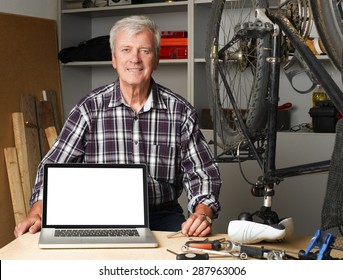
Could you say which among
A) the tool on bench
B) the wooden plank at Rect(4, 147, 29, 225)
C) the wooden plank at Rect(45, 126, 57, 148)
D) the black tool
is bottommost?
the wooden plank at Rect(4, 147, 29, 225)

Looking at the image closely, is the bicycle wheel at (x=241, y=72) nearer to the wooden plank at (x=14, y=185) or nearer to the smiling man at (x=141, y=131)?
the smiling man at (x=141, y=131)

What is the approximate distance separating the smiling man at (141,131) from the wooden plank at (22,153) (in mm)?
1578

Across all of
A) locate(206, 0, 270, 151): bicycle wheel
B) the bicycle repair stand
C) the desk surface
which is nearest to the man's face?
locate(206, 0, 270, 151): bicycle wheel

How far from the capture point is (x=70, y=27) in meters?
4.26

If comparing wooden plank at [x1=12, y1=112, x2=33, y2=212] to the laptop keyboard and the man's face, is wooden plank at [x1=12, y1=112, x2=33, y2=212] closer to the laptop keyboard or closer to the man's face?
the man's face

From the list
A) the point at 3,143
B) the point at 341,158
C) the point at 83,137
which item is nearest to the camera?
the point at 341,158

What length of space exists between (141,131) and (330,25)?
3.40ft

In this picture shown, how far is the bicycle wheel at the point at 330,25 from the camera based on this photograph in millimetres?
1294

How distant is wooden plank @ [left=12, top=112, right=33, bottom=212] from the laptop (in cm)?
207

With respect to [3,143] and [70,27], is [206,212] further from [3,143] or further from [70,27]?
[70,27]

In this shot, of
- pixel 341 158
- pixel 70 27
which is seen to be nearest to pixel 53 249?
pixel 341 158

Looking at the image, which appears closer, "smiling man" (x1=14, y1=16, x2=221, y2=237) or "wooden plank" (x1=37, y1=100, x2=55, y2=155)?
"smiling man" (x1=14, y1=16, x2=221, y2=237)

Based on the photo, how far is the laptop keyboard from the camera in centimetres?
160

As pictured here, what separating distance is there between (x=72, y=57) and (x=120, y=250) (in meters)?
2.75
